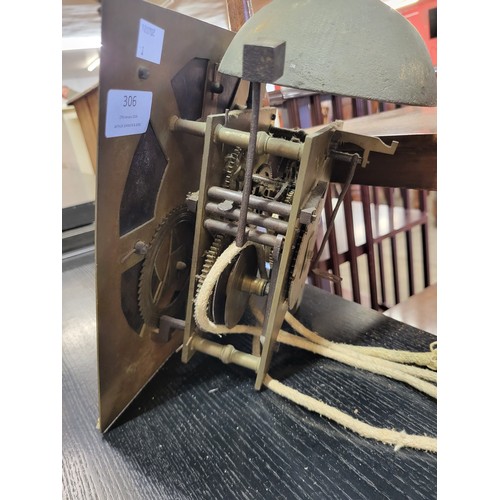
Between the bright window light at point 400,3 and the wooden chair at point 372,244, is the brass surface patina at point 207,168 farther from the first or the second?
the bright window light at point 400,3

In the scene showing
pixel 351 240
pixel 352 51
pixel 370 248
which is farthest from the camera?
pixel 370 248

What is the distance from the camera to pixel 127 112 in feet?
2.14

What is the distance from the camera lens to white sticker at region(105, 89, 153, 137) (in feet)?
2.04

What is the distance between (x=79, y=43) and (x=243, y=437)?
2142mm

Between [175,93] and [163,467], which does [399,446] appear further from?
[175,93]

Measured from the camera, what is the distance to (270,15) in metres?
0.60

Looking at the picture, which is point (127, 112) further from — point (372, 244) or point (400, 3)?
point (400, 3)

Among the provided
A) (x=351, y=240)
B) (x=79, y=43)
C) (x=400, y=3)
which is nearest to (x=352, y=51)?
(x=351, y=240)

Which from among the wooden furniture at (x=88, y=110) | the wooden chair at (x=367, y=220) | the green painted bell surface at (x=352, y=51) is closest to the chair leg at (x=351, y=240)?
the wooden chair at (x=367, y=220)

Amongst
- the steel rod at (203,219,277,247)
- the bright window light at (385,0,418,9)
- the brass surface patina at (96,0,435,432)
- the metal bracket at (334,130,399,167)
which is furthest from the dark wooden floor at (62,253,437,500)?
the bright window light at (385,0,418,9)

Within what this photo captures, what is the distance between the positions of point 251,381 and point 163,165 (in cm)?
51

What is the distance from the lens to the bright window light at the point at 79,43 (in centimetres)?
199

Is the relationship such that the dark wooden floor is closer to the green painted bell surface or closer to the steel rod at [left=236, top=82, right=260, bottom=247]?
the steel rod at [left=236, top=82, right=260, bottom=247]

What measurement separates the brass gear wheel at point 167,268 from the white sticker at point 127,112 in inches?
8.2
